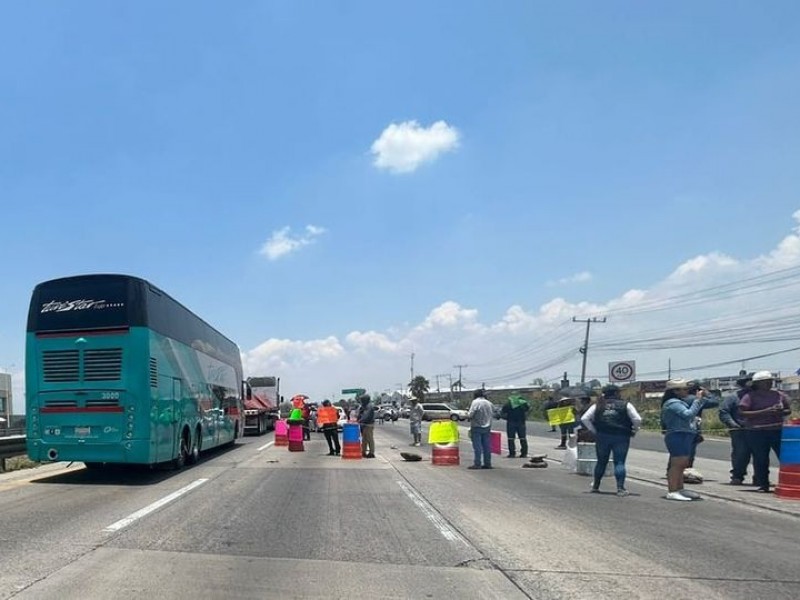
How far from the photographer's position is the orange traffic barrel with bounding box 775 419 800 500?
1166cm

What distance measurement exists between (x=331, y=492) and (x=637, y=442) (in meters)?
18.4

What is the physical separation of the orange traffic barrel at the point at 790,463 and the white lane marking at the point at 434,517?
563 cm

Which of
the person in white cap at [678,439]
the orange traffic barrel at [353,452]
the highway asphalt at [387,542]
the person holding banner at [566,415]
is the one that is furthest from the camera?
the orange traffic barrel at [353,452]

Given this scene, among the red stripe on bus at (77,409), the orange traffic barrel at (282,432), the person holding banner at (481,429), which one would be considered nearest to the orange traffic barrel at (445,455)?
the person holding banner at (481,429)

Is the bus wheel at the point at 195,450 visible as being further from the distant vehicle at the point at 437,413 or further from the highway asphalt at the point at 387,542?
the distant vehicle at the point at 437,413

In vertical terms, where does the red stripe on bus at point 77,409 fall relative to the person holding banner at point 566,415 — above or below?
above

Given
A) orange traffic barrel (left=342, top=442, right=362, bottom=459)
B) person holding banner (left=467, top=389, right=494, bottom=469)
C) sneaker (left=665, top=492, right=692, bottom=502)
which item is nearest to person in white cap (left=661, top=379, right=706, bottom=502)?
sneaker (left=665, top=492, right=692, bottom=502)

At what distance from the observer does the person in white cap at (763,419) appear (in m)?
12.8

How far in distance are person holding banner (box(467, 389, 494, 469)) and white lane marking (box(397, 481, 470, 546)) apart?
365 cm

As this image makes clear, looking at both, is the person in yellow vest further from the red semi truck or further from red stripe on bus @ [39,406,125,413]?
the red semi truck

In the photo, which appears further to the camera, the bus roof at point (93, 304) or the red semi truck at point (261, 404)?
the red semi truck at point (261, 404)

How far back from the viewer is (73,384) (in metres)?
15.1

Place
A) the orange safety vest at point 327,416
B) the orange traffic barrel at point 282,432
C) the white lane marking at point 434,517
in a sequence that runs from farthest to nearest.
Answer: the orange traffic barrel at point 282,432, the orange safety vest at point 327,416, the white lane marking at point 434,517

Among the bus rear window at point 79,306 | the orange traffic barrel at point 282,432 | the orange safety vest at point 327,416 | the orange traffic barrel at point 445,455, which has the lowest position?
the orange traffic barrel at point 282,432
